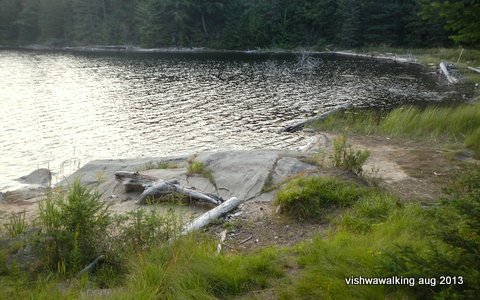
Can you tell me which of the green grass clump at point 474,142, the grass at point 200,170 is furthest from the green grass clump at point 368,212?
the green grass clump at point 474,142

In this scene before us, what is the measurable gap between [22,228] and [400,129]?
45.3 feet

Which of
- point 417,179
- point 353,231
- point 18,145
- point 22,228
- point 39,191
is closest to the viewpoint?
point 353,231

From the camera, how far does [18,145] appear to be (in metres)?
18.5

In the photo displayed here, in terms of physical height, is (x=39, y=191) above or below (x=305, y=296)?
below

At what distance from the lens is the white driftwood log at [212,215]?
732 centimetres

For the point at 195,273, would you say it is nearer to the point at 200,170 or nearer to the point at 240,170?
the point at 240,170

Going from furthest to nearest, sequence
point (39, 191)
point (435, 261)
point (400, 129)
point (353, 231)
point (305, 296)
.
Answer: point (400, 129) → point (39, 191) → point (353, 231) → point (305, 296) → point (435, 261)

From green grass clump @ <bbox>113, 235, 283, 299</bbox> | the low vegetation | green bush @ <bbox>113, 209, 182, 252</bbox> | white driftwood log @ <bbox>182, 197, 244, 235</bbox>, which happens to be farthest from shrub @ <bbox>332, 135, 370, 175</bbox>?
green bush @ <bbox>113, 209, 182, 252</bbox>

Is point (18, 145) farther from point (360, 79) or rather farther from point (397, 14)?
point (397, 14)

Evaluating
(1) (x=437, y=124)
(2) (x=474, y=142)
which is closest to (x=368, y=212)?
(2) (x=474, y=142)

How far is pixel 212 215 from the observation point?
7.82 meters

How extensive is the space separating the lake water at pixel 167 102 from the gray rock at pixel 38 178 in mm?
385

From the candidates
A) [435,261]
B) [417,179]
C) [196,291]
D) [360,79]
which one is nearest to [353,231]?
[435,261]

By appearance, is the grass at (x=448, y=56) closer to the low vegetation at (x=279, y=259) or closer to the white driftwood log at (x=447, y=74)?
the white driftwood log at (x=447, y=74)
